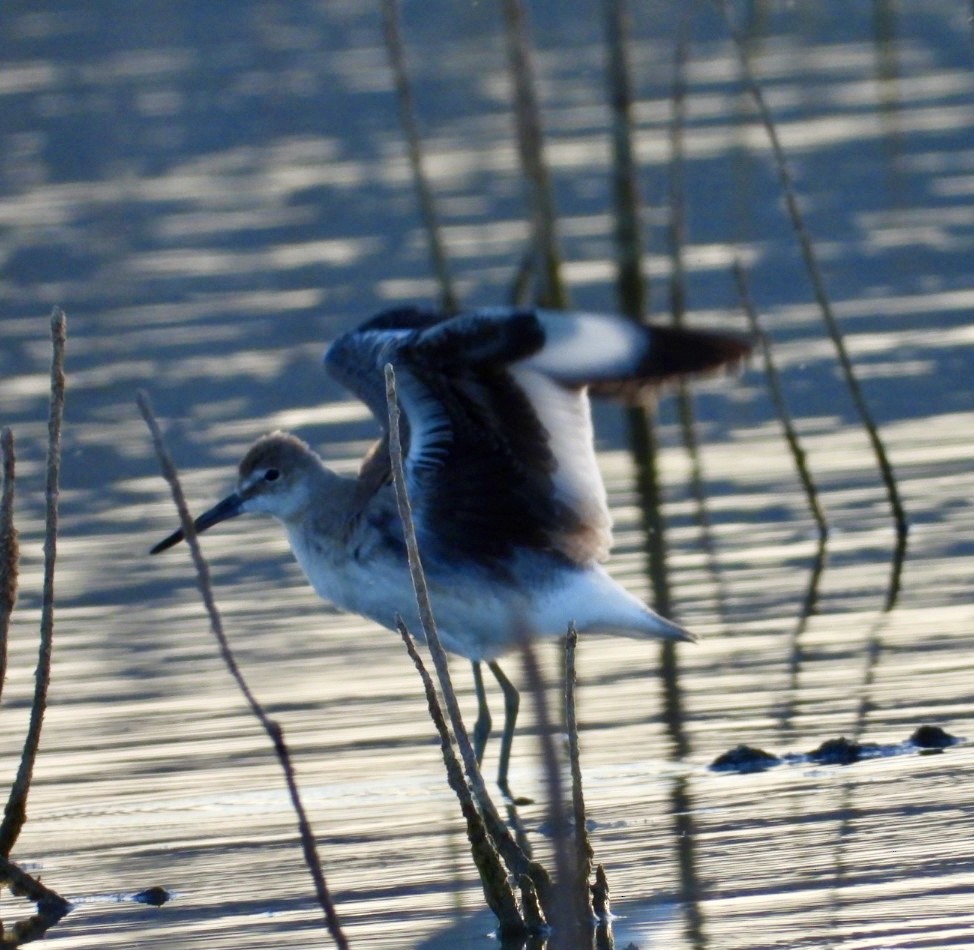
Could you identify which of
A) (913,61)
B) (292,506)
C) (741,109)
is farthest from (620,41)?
(913,61)

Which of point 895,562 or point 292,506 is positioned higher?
point 292,506

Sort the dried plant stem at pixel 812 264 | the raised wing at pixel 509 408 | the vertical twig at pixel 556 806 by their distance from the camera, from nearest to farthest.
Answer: the vertical twig at pixel 556 806
the raised wing at pixel 509 408
the dried plant stem at pixel 812 264

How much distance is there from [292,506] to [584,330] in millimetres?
1249

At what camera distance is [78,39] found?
62.6 feet

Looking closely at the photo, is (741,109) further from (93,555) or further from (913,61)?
(913,61)

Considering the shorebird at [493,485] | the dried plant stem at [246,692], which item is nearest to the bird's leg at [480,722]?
the shorebird at [493,485]

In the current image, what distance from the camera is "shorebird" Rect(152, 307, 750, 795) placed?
19.7 feet

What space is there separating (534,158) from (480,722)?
130 inches

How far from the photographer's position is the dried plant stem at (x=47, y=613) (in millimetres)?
4891

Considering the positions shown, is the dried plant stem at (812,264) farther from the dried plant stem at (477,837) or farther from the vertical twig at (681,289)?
the dried plant stem at (477,837)

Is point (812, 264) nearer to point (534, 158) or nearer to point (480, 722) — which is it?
point (534, 158)

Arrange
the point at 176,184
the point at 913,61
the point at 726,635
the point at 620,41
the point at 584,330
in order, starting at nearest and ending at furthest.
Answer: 1. the point at 584,330
2. the point at 726,635
3. the point at 620,41
4. the point at 176,184
5. the point at 913,61

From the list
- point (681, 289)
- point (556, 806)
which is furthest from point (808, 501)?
point (556, 806)

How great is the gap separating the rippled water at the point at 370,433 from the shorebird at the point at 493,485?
24 cm
